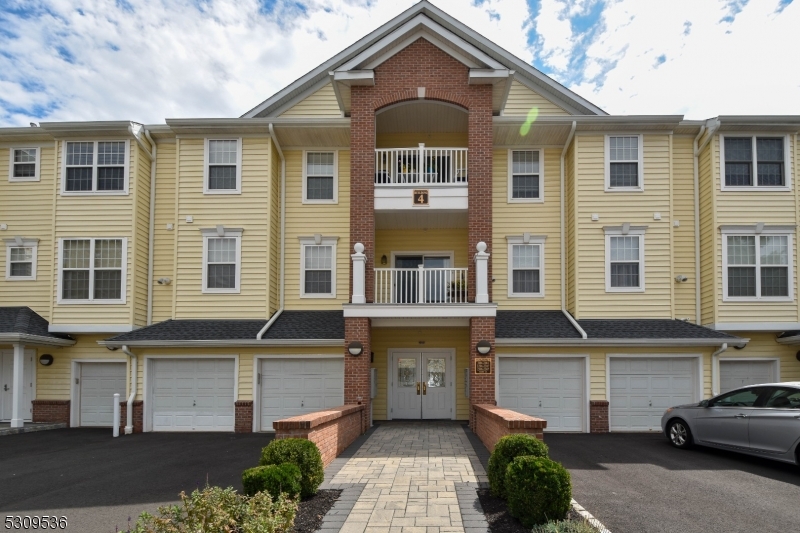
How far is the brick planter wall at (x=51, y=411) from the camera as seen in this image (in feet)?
56.0

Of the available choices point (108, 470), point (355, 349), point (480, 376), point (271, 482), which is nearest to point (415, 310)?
point (355, 349)

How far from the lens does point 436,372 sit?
1727 cm

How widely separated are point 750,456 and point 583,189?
25.9 feet

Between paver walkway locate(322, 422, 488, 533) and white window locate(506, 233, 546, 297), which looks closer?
A: paver walkway locate(322, 422, 488, 533)

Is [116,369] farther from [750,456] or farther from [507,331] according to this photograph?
[750,456]

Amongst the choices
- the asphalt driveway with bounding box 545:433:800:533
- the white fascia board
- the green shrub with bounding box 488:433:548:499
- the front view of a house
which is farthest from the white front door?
the green shrub with bounding box 488:433:548:499

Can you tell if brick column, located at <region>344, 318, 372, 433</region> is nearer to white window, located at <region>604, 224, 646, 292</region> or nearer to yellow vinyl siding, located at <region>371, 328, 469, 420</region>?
yellow vinyl siding, located at <region>371, 328, 469, 420</region>

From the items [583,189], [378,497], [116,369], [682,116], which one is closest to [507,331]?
[583,189]

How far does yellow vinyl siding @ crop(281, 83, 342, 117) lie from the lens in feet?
59.6

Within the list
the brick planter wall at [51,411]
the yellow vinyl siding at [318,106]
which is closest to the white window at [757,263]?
the yellow vinyl siding at [318,106]

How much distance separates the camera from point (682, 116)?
1620 cm

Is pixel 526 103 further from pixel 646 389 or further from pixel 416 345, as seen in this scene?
pixel 646 389

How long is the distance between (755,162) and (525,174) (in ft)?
20.5

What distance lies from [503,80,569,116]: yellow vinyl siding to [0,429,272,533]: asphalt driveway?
11.7 meters
